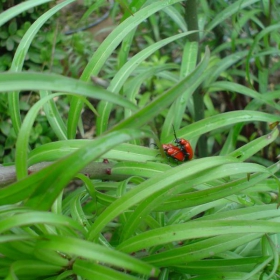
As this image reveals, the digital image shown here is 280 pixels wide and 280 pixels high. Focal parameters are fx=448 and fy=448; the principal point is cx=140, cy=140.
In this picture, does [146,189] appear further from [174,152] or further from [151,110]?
[174,152]

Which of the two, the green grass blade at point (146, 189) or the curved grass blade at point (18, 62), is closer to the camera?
the green grass blade at point (146, 189)

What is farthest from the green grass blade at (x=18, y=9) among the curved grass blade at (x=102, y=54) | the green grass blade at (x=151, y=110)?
the green grass blade at (x=151, y=110)

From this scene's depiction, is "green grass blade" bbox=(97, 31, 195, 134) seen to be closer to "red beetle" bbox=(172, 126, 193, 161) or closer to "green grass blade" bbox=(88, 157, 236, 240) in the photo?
"red beetle" bbox=(172, 126, 193, 161)

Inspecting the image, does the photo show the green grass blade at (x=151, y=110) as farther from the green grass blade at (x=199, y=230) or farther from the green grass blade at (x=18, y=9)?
the green grass blade at (x=18, y=9)

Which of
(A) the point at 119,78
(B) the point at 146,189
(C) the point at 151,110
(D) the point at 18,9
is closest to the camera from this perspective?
(C) the point at 151,110

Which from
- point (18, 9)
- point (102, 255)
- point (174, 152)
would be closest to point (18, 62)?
point (18, 9)

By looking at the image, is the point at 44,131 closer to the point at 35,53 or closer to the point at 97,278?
the point at 35,53

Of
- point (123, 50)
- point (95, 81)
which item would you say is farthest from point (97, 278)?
point (123, 50)
